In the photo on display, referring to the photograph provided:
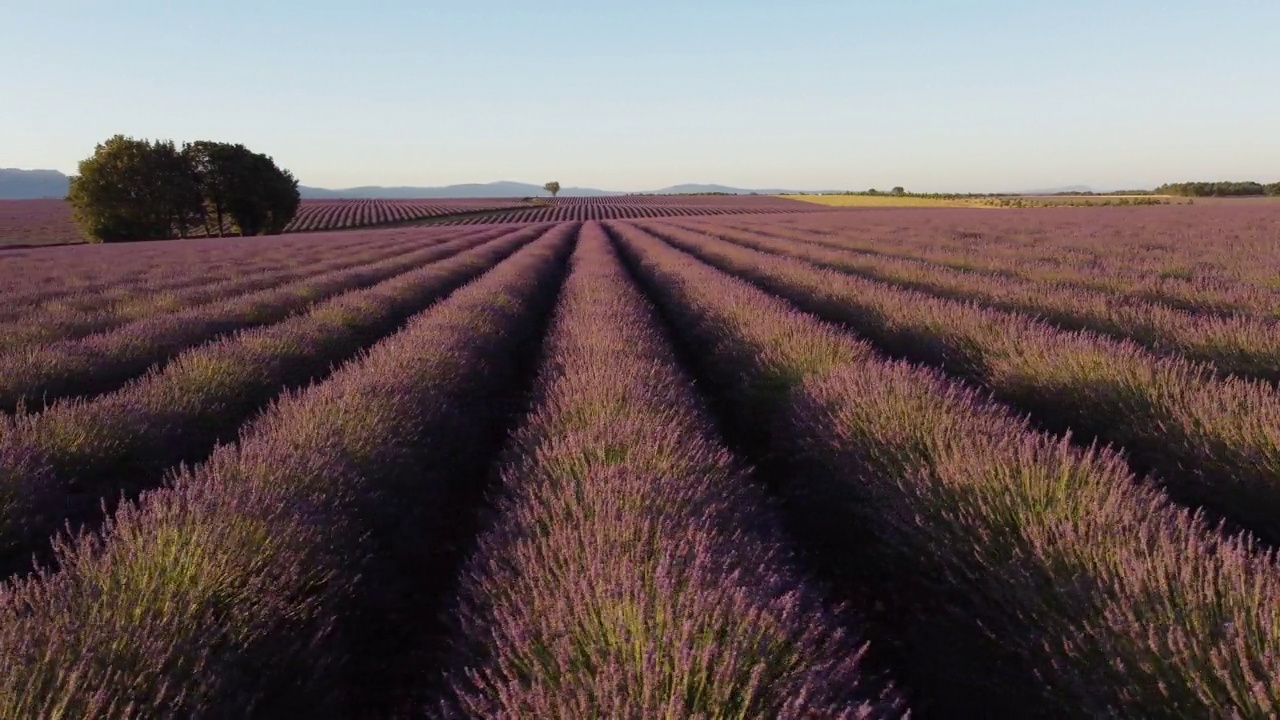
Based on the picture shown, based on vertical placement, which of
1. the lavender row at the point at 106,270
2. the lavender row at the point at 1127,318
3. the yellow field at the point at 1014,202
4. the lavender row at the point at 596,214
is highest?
the yellow field at the point at 1014,202

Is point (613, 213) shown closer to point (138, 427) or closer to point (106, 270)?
point (106, 270)

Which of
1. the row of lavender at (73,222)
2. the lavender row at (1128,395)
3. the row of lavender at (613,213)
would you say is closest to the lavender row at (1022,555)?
the lavender row at (1128,395)

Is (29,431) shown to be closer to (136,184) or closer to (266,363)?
(266,363)

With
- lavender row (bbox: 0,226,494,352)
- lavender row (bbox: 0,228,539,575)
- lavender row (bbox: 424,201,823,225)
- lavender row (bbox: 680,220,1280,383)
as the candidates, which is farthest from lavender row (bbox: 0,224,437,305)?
lavender row (bbox: 424,201,823,225)

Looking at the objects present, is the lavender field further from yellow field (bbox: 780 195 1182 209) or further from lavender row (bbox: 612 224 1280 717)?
yellow field (bbox: 780 195 1182 209)

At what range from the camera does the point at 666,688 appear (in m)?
1.43

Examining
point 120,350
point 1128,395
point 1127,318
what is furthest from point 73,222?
point 1128,395

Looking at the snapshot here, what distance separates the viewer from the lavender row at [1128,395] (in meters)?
2.94

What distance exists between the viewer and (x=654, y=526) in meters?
2.18

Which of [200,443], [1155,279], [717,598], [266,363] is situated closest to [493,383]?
[266,363]

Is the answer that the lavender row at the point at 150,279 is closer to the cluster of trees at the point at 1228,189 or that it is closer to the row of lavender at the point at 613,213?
the row of lavender at the point at 613,213

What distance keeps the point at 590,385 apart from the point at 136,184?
42220 millimetres

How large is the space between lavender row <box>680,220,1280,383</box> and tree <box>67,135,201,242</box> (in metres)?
39.3

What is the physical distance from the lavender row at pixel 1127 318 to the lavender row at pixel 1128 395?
1.57 ft
